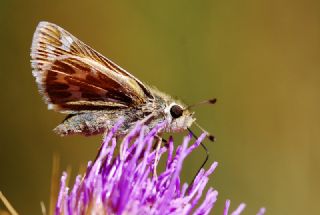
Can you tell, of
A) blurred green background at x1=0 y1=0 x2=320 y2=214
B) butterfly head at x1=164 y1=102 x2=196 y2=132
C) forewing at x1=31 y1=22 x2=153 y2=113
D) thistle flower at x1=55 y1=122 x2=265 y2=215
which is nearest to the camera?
thistle flower at x1=55 y1=122 x2=265 y2=215

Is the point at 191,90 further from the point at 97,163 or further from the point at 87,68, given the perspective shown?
the point at 97,163

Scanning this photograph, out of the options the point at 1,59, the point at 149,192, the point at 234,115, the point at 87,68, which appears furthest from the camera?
the point at 234,115

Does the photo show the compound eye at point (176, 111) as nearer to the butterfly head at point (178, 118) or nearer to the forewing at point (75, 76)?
the butterfly head at point (178, 118)

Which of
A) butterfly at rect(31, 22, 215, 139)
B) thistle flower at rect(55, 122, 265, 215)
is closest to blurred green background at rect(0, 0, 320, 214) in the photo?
butterfly at rect(31, 22, 215, 139)

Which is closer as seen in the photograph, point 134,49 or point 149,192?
point 149,192

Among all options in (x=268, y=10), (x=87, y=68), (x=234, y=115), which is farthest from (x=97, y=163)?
(x=268, y=10)

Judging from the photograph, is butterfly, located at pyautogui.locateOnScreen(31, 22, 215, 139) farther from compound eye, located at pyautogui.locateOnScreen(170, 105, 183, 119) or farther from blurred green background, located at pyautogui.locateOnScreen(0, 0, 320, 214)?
blurred green background, located at pyautogui.locateOnScreen(0, 0, 320, 214)

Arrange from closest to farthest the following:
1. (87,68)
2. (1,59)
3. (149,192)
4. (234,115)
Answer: (149,192) < (87,68) < (1,59) < (234,115)
